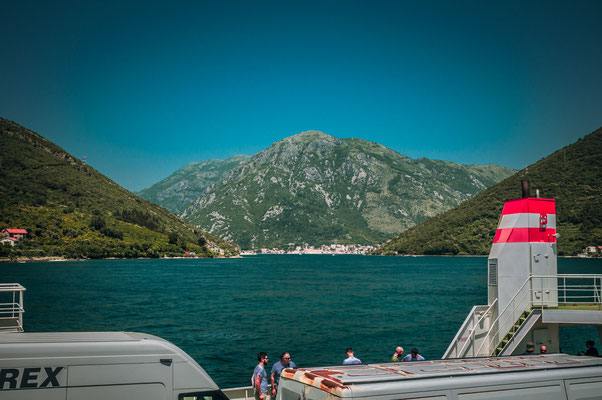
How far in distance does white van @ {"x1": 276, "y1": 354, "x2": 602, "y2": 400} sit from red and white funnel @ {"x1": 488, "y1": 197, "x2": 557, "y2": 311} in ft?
25.1

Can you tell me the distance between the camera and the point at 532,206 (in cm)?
1630

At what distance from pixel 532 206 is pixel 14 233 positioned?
198 metres

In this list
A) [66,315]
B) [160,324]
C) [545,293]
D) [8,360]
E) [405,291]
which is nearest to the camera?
[8,360]

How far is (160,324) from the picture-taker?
172 ft

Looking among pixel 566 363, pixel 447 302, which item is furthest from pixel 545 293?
pixel 447 302

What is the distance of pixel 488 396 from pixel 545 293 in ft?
33.1

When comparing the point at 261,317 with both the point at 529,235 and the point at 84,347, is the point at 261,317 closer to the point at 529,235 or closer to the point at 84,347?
the point at 529,235

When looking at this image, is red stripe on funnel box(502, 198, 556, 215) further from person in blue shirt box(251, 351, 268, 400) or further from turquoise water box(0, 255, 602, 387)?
turquoise water box(0, 255, 602, 387)

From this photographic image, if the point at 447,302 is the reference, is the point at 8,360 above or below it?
above

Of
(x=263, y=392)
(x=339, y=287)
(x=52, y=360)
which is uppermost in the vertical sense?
(x=52, y=360)

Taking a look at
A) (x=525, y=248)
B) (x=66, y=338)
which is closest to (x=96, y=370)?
(x=66, y=338)

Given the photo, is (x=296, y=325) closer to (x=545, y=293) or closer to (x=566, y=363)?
(x=545, y=293)

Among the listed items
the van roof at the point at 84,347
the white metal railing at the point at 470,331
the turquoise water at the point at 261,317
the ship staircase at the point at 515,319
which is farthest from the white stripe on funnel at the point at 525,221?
the turquoise water at the point at 261,317

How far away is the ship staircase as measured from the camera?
49.1 ft
